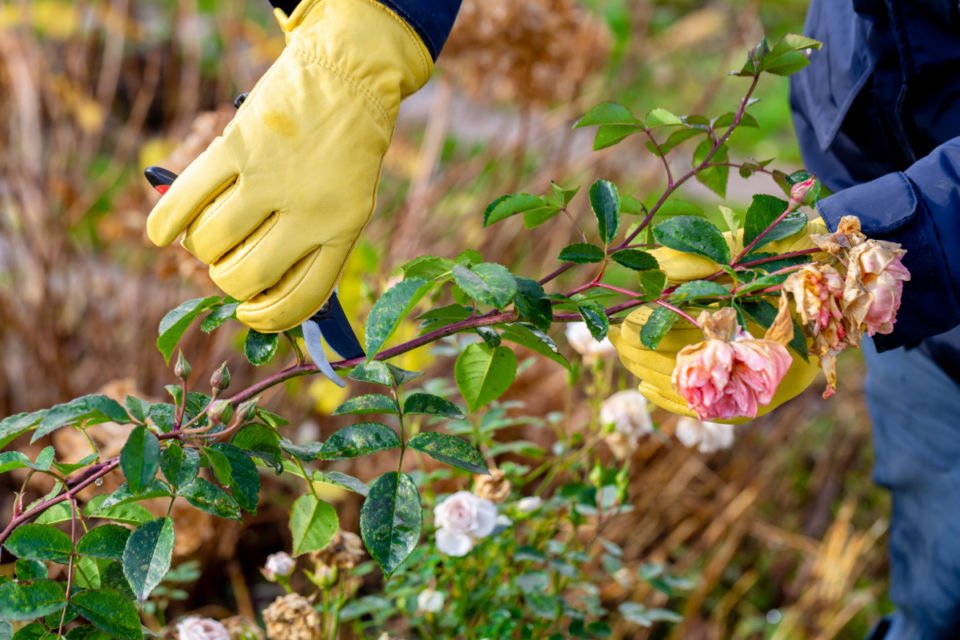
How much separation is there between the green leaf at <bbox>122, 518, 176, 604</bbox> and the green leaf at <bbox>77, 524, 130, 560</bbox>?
0.11 feet

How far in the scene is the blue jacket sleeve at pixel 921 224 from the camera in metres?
0.75

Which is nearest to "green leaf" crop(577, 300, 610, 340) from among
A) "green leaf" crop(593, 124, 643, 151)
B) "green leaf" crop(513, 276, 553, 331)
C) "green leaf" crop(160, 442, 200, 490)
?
"green leaf" crop(513, 276, 553, 331)

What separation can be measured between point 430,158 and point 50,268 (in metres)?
0.99

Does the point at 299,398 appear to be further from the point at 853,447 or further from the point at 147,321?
the point at 853,447

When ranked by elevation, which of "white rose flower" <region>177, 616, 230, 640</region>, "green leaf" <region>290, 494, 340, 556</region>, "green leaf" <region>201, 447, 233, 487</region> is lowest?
"white rose flower" <region>177, 616, 230, 640</region>

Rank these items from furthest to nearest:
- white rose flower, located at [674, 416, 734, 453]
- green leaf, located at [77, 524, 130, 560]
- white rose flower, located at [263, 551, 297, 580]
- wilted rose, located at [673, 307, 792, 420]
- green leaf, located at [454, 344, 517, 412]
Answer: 1. white rose flower, located at [674, 416, 734, 453]
2. white rose flower, located at [263, 551, 297, 580]
3. green leaf, located at [454, 344, 517, 412]
4. green leaf, located at [77, 524, 130, 560]
5. wilted rose, located at [673, 307, 792, 420]

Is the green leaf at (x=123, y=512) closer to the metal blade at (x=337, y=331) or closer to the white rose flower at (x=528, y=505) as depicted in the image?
the metal blade at (x=337, y=331)

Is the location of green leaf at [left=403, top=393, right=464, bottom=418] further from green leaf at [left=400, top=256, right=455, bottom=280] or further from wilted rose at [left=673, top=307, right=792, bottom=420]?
wilted rose at [left=673, top=307, right=792, bottom=420]

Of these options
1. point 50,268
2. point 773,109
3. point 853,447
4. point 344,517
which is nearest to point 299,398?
point 344,517

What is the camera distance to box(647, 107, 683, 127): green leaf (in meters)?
0.78

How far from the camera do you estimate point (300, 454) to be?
2.26 ft


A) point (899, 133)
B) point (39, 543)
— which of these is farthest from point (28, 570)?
point (899, 133)

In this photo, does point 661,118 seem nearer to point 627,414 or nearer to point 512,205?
point 512,205

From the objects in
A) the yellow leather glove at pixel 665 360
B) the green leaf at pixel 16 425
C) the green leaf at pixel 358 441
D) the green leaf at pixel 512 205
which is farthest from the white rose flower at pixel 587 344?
the green leaf at pixel 16 425
